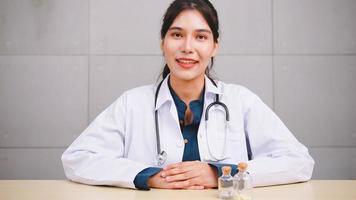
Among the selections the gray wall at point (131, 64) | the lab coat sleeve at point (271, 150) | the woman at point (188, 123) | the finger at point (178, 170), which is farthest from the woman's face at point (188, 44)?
the gray wall at point (131, 64)

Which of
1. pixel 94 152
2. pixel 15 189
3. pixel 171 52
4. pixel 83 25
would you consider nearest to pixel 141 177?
pixel 94 152

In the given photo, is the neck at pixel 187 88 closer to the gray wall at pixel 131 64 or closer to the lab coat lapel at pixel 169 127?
the lab coat lapel at pixel 169 127

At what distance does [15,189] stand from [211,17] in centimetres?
118

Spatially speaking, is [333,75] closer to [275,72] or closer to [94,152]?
[275,72]

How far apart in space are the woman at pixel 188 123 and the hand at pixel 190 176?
177 millimetres

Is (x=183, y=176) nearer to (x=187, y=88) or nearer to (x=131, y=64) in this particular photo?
(x=187, y=88)

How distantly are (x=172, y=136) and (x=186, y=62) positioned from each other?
36cm

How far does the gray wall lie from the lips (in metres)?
0.83

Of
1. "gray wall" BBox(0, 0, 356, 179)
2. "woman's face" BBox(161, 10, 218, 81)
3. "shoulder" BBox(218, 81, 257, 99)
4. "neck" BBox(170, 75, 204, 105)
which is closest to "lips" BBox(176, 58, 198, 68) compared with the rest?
"woman's face" BBox(161, 10, 218, 81)

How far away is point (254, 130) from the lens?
6.68 ft

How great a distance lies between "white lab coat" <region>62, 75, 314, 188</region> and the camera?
1804mm

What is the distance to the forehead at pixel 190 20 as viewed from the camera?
77.7 inches

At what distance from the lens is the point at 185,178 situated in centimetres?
163

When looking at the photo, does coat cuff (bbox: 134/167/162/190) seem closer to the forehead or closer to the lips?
the lips
